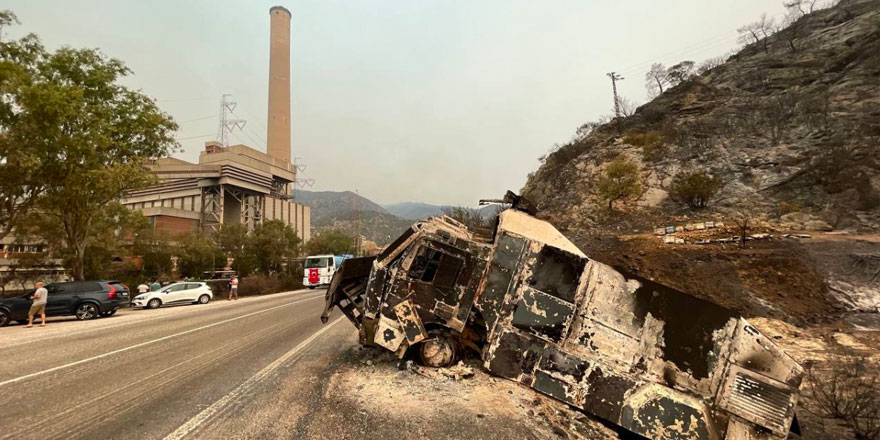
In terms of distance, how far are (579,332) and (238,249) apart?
38359 mm

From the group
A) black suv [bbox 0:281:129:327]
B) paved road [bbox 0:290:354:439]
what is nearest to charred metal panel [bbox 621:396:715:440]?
paved road [bbox 0:290:354:439]

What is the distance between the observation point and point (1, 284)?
64.8 feet

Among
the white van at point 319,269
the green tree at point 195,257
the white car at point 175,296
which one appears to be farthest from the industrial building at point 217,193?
the white car at point 175,296

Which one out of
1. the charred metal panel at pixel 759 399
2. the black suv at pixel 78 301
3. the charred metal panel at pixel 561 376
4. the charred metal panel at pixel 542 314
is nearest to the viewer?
the charred metal panel at pixel 759 399

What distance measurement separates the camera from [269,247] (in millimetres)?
35875

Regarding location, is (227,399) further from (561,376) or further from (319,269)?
(319,269)

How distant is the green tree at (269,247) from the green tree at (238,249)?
0.42 m

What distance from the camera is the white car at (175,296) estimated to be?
62.1ft

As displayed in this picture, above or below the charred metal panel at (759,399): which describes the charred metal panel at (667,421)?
below

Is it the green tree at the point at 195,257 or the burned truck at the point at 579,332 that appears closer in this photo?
the burned truck at the point at 579,332

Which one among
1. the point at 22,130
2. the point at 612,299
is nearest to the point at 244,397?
the point at 612,299

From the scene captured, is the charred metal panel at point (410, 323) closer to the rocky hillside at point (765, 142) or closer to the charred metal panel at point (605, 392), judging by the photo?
the charred metal panel at point (605, 392)

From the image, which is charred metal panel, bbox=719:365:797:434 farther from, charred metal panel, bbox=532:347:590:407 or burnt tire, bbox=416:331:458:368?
burnt tire, bbox=416:331:458:368

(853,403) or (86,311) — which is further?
(86,311)
